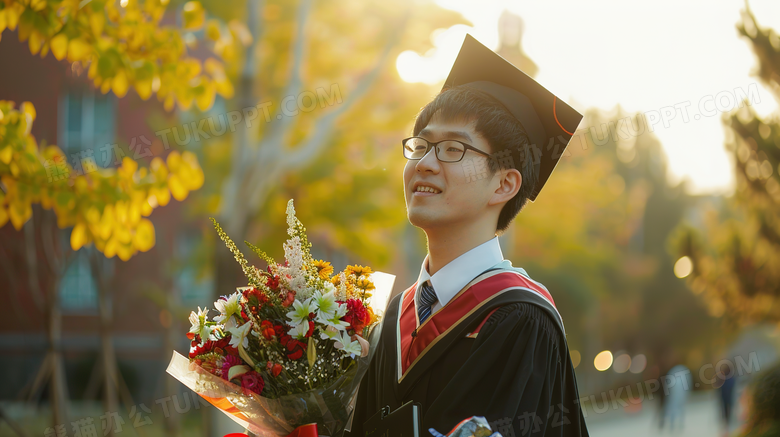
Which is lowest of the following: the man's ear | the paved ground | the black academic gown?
→ the paved ground

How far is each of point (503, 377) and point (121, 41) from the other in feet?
10.5

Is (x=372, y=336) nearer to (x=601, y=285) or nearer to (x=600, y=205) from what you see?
(x=600, y=205)

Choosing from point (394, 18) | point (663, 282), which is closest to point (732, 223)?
point (394, 18)

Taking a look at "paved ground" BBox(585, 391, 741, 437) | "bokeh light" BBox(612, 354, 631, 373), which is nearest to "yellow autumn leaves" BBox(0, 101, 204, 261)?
"paved ground" BBox(585, 391, 741, 437)

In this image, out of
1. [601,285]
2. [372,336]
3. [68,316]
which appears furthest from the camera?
[601,285]

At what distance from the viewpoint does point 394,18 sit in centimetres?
974

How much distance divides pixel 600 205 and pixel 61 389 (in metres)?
23.9

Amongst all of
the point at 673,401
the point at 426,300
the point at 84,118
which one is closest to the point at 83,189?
the point at 426,300

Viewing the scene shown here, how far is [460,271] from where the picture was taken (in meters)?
2.22

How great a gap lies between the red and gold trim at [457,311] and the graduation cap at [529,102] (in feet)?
1.43

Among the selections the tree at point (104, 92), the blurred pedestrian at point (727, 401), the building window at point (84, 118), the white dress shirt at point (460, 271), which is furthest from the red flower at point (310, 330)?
the blurred pedestrian at point (727, 401)

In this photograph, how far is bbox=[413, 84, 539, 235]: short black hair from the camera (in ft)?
7.40

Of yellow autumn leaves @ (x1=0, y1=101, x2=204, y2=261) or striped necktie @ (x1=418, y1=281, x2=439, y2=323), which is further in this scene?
yellow autumn leaves @ (x1=0, y1=101, x2=204, y2=261)

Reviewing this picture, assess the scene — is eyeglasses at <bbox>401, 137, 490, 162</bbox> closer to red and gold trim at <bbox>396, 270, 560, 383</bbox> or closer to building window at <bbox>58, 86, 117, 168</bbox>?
red and gold trim at <bbox>396, 270, 560, 383</bbox>
